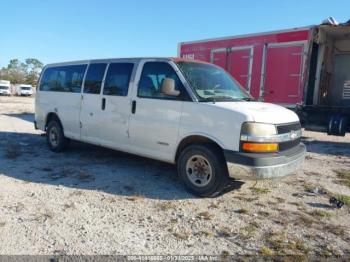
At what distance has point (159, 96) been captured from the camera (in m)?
5.86

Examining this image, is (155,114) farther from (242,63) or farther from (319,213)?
(242,63)

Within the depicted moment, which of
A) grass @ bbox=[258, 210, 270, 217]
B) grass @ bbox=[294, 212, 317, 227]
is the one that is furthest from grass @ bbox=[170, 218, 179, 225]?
grass @ bbox=[294, 212, 317, 227]

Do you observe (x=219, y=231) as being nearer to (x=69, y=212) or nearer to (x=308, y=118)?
(x=69, y=212)

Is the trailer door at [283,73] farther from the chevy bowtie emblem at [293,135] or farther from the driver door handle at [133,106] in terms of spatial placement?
the driver door handle at [133,106]

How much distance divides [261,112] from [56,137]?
5.12 m

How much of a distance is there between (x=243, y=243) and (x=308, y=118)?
772 cm

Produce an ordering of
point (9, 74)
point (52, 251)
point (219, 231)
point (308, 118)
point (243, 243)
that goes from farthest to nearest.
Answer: point (9, 74), point (308, 118), point (219, 231), point (243, 243), point (52, 251)

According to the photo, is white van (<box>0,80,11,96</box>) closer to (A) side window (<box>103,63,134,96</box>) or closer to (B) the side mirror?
(A) side window (<box>103,63,134,96</box>)

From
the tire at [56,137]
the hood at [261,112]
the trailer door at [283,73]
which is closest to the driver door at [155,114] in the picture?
the hood at [261,112]

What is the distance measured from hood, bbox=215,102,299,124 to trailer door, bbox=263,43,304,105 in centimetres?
543

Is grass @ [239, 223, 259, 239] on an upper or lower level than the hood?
lower

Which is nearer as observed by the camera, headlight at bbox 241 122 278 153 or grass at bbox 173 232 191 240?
grass at bbox 173 232 191 240

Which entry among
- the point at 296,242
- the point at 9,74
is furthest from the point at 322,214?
the point at 9,74

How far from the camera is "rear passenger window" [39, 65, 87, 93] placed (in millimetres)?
7688
